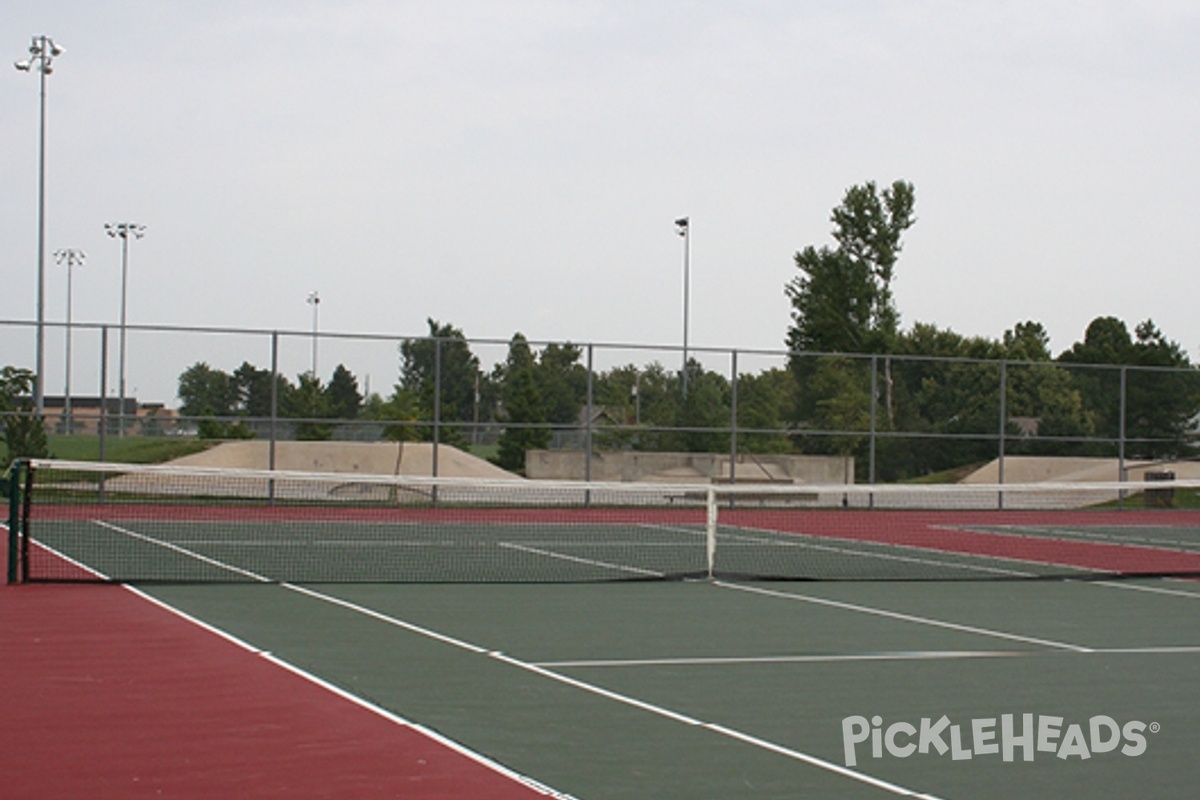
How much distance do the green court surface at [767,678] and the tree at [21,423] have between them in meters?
12.1

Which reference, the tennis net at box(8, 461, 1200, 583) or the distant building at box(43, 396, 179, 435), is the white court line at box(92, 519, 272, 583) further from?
the distant building at box(43, 396, 179, 435)

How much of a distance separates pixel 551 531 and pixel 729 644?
11309mm

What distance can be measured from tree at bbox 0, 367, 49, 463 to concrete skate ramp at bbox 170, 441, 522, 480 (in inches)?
108

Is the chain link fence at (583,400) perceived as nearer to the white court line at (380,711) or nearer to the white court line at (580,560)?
the white court line at (580,560)

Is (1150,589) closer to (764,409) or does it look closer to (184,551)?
(184,551)

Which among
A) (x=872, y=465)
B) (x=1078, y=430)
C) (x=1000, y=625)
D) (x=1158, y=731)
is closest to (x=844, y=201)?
(x=1078, y=430)

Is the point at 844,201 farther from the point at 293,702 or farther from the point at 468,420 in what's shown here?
the point at 293,702

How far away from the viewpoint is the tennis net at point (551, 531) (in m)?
13.9

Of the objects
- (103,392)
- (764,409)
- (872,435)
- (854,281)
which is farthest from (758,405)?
(854,281)

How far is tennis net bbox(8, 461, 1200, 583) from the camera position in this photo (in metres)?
13.9

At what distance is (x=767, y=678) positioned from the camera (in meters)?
8.08

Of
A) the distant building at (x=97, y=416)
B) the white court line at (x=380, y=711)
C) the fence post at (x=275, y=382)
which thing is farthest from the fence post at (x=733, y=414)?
the white court line at (x=380, y=711)

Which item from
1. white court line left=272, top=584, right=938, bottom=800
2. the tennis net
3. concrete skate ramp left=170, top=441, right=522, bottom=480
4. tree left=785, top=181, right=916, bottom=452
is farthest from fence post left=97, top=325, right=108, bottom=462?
tree left=785, top=181, right=916, bottom=452

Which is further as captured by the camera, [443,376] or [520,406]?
[520,406]
